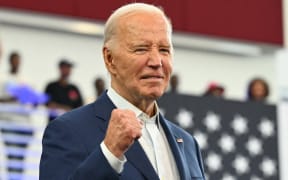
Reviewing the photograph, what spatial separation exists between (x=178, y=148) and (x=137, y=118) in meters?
0.29

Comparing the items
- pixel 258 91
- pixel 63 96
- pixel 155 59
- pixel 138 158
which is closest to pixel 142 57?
pixel 155 59

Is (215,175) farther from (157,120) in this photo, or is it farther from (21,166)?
(157,120)

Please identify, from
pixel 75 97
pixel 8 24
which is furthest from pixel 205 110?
pixel 8 24

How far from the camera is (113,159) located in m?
2.48

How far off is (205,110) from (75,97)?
3.51 feet

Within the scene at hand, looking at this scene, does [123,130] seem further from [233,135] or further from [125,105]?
[233,135]

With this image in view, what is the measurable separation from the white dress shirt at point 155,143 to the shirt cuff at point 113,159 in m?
0.21

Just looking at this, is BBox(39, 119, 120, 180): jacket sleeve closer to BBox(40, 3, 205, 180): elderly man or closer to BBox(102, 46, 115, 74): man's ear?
BBox(40, 3, 205, 180): elderly man

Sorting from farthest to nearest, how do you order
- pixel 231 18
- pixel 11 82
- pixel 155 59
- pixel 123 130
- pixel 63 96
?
1. pixel 231 18
2. pixel 63 96
3. pixel 11 82
4. pixel 155 59
5. pixel 123 130

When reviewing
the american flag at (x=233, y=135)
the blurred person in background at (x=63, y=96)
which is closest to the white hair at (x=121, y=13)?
the american flag at (x=233, y=135)

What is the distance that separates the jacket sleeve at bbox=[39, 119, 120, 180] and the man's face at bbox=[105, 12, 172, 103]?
0.19 meters

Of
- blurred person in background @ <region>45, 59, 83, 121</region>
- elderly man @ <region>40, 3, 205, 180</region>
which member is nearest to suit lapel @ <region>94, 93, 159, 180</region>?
elderly man @ <region>40, 3, 205, 180</region>

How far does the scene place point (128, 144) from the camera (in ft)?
7.97

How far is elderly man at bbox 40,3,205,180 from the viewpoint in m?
2.55
